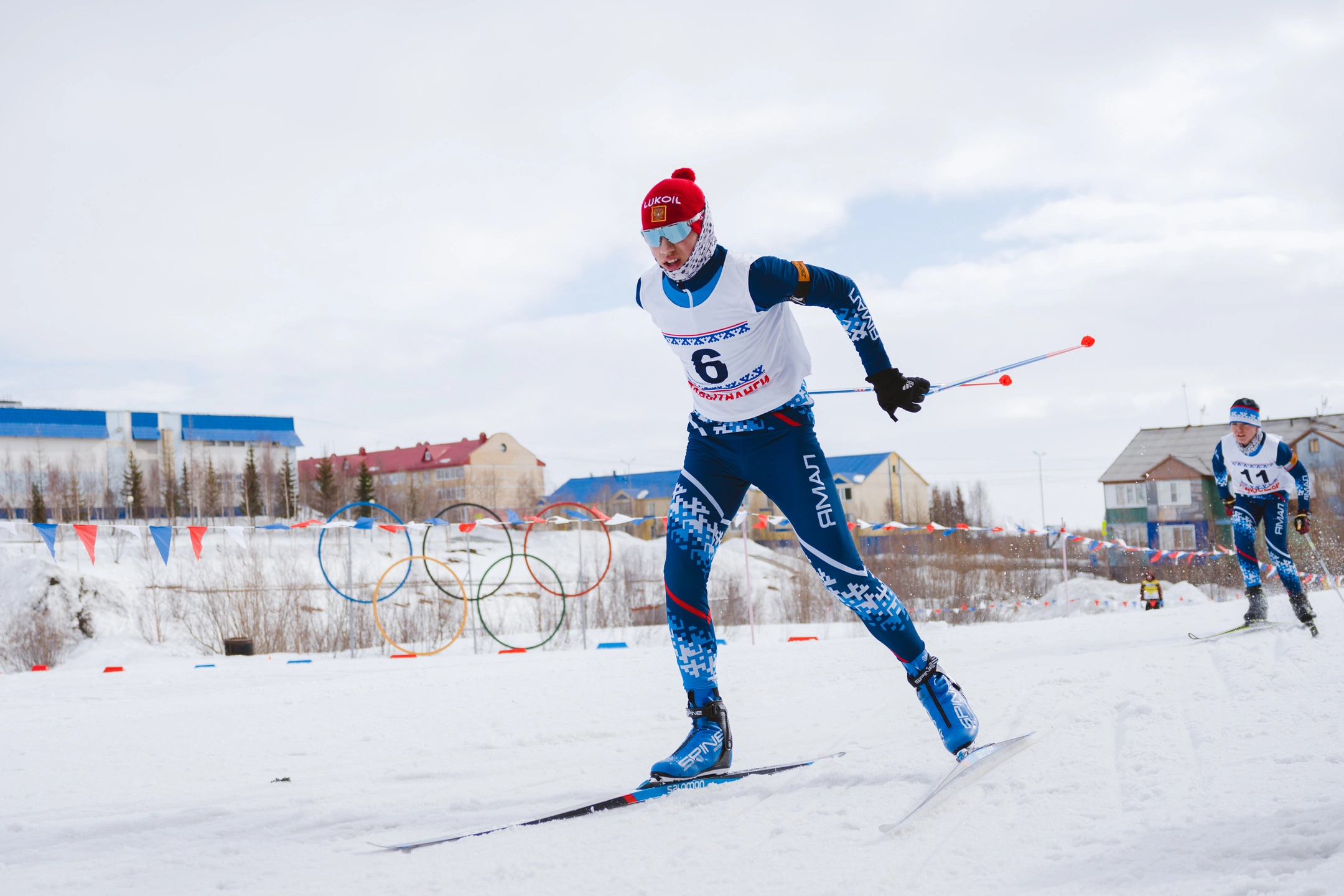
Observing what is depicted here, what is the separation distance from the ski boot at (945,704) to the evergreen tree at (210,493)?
50643 mm

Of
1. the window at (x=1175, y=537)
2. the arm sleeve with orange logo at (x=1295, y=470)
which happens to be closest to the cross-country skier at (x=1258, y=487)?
the arm sleeve with orange logo at (x=1295, y=470)

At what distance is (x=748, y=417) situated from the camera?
9.78 feet

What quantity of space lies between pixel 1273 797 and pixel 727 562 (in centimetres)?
3082

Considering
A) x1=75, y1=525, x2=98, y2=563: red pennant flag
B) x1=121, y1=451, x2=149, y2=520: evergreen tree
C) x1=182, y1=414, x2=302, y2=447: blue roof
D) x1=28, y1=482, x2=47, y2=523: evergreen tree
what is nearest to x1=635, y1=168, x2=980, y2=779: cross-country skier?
x1=75, y1=525, x2=98, y2=563: red pennant flag

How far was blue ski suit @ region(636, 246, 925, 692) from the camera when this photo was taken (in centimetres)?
289

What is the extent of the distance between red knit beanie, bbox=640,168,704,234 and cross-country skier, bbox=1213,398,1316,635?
5.96 metres

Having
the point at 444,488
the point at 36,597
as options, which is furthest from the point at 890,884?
the point at 444,488

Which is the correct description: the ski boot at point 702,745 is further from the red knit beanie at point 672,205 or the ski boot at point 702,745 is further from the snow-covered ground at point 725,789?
the red knit beanie at point 672,205

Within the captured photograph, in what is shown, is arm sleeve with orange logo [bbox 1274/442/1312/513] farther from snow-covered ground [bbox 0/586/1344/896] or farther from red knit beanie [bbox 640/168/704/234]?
red knit beanie [bbox 640/168/704/234]

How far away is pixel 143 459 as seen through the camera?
53.1 metres

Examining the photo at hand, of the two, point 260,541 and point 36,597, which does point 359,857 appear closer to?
point 36,597

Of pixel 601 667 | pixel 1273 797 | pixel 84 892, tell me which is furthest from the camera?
pixel 601 667

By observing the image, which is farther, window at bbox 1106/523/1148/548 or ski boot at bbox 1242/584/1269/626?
window at bbox 1106/523/1148/548

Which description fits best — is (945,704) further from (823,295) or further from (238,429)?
(238,429)
